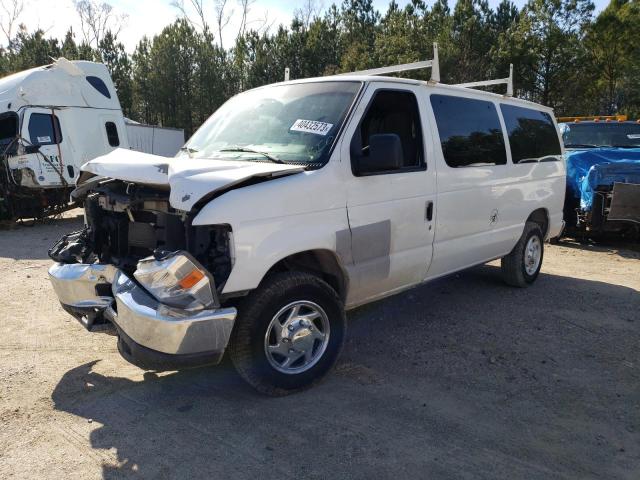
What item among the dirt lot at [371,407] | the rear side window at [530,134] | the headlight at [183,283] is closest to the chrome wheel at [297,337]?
the dirt lot at [371,407]

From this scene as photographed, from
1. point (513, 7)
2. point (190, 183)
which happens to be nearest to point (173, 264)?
point (190, 183)

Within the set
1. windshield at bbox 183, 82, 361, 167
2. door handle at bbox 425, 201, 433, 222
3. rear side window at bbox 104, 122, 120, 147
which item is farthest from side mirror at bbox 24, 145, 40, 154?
door handle at bbox 425, 201, 433, 222

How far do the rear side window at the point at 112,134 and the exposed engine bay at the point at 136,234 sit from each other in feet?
31.9

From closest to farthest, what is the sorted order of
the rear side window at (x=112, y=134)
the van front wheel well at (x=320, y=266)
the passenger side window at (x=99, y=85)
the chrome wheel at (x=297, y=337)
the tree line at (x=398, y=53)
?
the chrome wheel at (x=297, y=337), the van front wheel well at (x=320, y=266), the passenger side window at (x=99, y=85), the rear side window at (x=112, y=134), the tree line at (x=398, y=53)

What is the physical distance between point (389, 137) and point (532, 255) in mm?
3514

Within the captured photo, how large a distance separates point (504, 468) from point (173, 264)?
2.11 metres

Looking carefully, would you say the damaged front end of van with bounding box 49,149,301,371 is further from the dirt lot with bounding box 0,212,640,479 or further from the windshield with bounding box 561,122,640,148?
the windshield with bounding box 561,122,640,148

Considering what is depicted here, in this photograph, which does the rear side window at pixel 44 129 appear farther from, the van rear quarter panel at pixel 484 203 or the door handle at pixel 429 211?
the door handle at pixel 429 211

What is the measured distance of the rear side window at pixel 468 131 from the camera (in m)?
4.54

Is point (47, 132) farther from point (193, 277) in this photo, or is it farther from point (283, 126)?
point (193, 277)

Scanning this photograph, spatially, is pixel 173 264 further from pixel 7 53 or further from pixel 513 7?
pixel 7 53

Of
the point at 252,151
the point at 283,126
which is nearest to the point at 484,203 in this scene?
the point at 283,126

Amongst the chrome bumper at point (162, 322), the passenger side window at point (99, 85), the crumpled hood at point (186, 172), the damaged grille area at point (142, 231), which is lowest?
the chrome bumper at point (162, 322)

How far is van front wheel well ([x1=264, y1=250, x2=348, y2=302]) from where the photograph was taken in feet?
11.8
